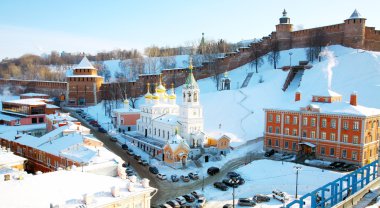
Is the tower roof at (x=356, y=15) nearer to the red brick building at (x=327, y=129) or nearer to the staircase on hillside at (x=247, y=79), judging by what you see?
the staircase on hillside at (x=247, y=79)

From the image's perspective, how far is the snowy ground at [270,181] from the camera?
19.4 metres

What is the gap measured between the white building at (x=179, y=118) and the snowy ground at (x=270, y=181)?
6.34 meters

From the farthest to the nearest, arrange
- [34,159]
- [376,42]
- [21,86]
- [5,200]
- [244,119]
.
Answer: [21,86]
[376,42]
[244,119]
[34,159]
[5,200]

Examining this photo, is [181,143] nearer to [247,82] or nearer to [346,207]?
Answer: [346,207]

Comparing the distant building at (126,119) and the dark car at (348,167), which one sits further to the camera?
the distant building at (126,119)

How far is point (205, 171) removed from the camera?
2405cm

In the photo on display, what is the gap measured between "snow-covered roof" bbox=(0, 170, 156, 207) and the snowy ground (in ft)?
22.7

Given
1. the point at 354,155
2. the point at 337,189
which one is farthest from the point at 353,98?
the point at 337,189

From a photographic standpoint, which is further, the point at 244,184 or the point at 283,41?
the point at 283,41

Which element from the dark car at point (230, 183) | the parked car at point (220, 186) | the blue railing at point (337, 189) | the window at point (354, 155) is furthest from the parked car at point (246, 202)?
the window at point (354, 155)

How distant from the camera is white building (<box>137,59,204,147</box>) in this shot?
28.5 m

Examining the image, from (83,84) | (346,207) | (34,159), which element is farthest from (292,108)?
(83,84)

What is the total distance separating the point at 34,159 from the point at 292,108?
1792cm

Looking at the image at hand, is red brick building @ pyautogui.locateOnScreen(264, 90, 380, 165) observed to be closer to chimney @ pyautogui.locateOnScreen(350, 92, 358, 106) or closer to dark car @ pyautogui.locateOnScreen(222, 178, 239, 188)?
chimney @ pyautogui.locateOnScreen(350, 92, 358, 106)
